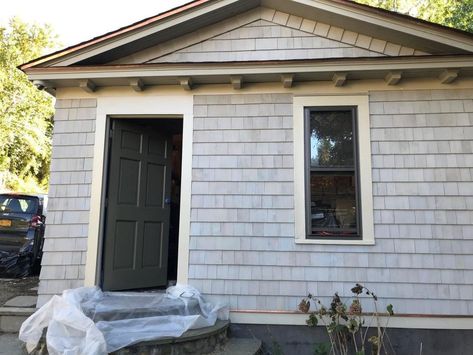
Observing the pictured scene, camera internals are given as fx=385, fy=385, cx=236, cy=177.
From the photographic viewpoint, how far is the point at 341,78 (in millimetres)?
4207

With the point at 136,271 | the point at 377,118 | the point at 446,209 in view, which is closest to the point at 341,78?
the point at 377,118

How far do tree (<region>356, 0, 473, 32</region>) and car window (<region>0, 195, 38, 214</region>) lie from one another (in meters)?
11.3

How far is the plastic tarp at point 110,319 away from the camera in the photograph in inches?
125

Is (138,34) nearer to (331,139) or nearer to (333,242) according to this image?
(331,139)

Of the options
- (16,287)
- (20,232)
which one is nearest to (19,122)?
(20,232)

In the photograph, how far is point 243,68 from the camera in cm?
418

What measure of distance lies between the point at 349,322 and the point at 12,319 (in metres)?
3.54

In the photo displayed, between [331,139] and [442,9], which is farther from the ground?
[442,9]

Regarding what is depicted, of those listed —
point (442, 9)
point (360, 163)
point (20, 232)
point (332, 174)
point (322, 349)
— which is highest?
point (442, 9)

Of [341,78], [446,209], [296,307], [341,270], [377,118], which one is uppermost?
[341,78]

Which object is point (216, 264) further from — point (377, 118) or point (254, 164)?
point (377, 118)

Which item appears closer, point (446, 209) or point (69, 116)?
point (446, 209)

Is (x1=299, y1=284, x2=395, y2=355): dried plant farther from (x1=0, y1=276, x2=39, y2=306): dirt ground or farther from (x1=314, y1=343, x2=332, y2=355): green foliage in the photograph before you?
(x1=0, y1=276, x2=39, y2=306): dirt ground

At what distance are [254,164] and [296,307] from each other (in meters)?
1.61
